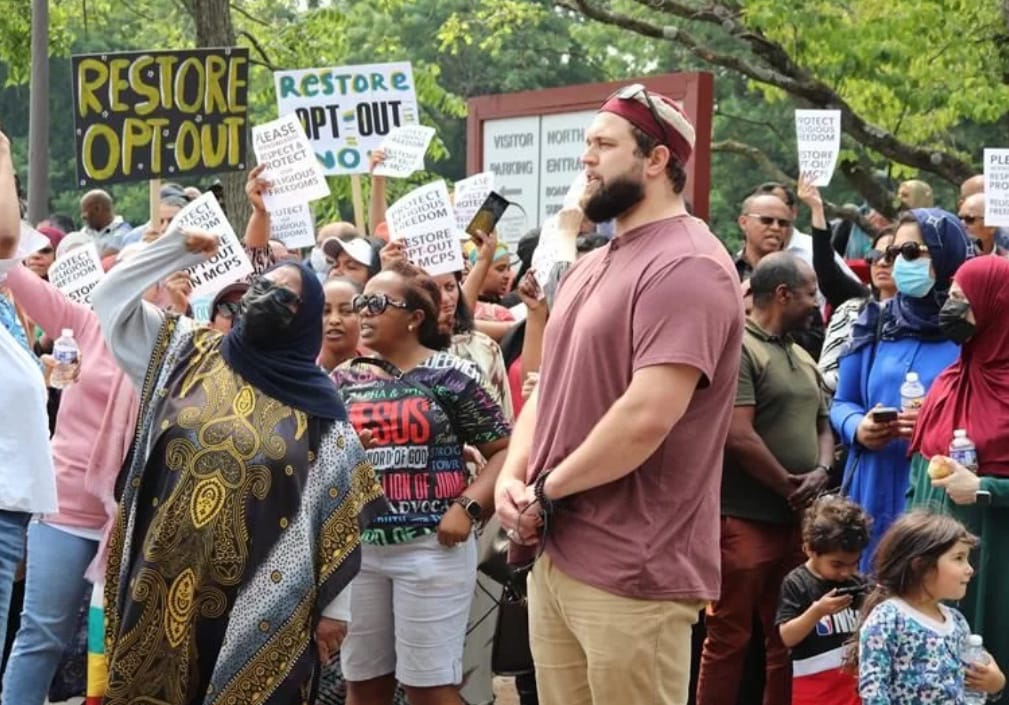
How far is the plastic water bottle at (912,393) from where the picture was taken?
23.8 feet

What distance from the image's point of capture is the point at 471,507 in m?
6.71

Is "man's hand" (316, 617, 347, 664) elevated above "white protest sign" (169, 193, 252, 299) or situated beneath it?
situated beneath

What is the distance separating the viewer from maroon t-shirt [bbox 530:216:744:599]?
182 inches

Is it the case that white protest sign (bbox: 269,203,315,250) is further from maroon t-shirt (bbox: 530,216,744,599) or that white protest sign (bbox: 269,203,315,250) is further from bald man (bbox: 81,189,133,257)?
bald man (bbox: 81,189,133,257)

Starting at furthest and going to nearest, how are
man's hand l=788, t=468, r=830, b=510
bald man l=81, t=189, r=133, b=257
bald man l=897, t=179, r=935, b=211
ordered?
bald man l=81, t=189, r=133, b=257, bald man l=897, t=179, r=935, b=211, man's hand l=788, t=468, r=830, b=510

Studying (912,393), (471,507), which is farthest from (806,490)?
(471,507)

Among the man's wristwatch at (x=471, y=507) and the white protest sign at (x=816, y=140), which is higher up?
the white protest sign at (x=816, y=140)

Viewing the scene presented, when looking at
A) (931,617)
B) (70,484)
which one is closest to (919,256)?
(931,617)

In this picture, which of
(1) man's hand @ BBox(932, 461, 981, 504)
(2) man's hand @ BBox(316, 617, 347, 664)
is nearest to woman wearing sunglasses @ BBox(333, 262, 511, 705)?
(2) man's hand @ BBox(316, 617, 347, 664)

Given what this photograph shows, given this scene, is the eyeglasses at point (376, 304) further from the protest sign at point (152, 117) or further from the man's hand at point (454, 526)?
the protest sign at point (152, 117)

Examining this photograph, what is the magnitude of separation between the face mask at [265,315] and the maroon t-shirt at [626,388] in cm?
130

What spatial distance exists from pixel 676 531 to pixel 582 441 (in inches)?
13.0

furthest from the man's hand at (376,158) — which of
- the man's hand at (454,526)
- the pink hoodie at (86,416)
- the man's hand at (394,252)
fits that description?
the man's hand at (454,526)

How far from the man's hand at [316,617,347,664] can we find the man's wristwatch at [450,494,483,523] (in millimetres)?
830
